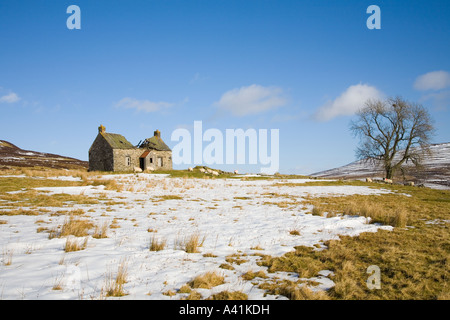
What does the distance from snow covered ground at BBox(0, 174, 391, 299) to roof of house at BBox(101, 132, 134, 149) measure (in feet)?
118

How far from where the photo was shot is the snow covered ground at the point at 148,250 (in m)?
4.33

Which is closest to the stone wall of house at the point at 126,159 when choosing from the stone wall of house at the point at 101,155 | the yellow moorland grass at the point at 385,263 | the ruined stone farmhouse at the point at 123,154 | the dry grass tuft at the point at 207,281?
the ruined stone farmhouse at the point at 123,154

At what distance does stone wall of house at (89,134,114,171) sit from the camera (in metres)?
44.8

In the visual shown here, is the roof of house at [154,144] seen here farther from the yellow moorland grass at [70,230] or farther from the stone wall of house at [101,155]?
the yellow moorland grass at [70,230]

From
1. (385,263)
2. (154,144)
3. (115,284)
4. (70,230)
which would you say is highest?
(154,144)

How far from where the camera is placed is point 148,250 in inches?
248

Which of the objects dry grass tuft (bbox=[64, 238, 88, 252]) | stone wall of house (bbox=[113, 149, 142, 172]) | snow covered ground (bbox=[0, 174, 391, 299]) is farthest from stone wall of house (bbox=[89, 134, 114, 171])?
dry grass tuft (bbox=[64, 238, 88, 252])

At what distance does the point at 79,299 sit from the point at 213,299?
204cm

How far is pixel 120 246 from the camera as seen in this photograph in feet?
21.3

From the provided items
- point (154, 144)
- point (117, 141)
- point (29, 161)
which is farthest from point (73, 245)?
point (29, 161)

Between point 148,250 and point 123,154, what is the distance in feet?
140

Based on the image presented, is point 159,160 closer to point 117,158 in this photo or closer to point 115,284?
point 117,158

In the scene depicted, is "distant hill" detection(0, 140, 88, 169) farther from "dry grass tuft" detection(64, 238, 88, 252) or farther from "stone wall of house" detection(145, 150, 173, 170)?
"dry grass tuft" detection(64, 238, 88, 252)

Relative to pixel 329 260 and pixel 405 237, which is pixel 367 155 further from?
pixel 329 260
